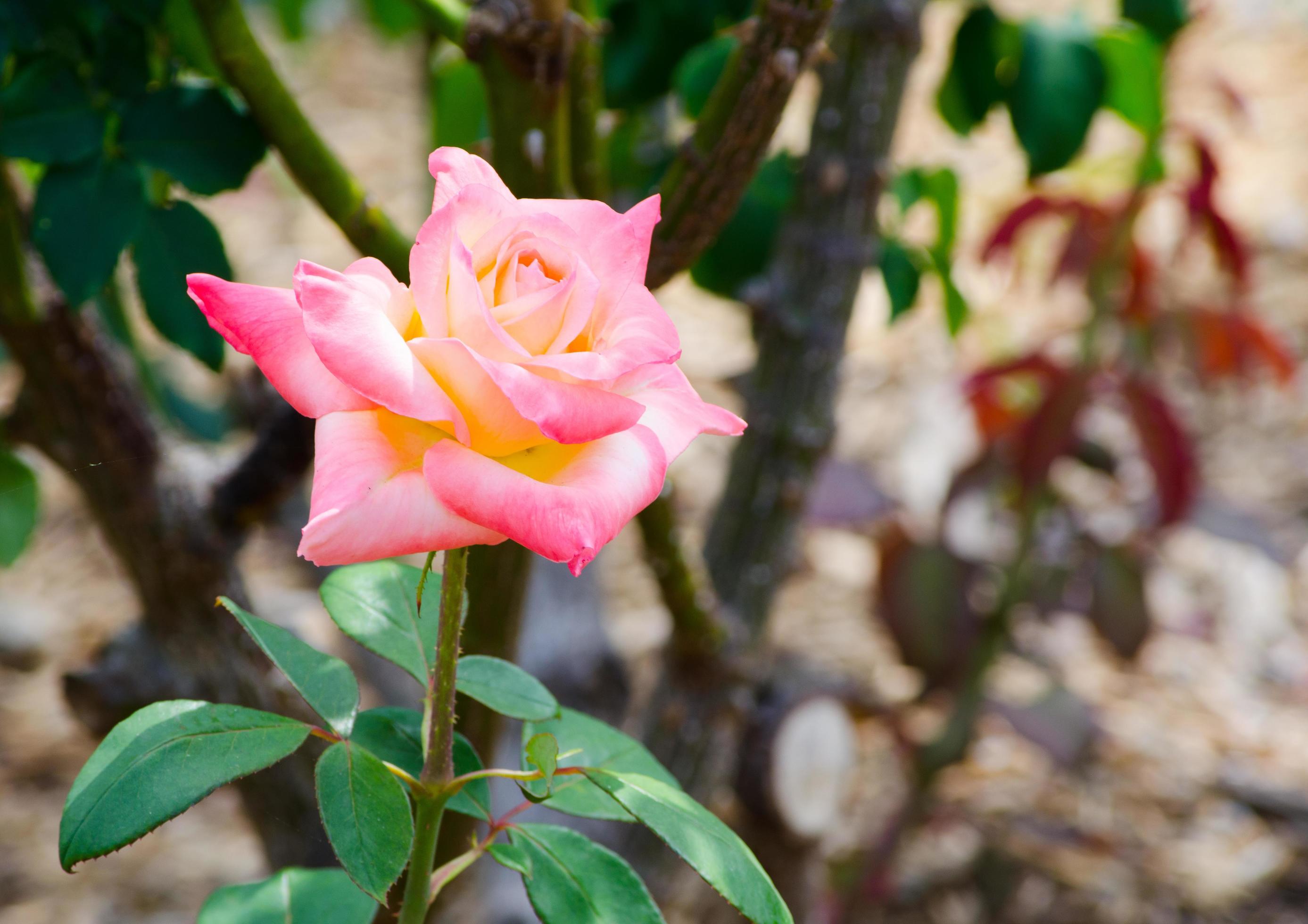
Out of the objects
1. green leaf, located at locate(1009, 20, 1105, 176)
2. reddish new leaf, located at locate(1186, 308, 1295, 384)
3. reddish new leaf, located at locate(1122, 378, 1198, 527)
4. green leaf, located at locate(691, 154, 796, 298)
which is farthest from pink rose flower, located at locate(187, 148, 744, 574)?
reddish new leaf, located at locate(1186, 308, 1295, 384)

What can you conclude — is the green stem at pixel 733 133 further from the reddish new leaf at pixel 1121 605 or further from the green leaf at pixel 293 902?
the reddish new leaf at pixel 1121 605

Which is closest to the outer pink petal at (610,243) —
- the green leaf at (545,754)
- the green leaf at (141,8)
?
the green leaf at (545,754)

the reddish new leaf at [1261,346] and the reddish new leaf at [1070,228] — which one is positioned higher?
the reddish new leaf at [1070,228]

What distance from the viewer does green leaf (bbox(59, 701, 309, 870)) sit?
0.30 meters

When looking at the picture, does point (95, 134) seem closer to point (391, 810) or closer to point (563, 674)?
point (391, 810)

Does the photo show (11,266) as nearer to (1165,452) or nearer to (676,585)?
(676,585)

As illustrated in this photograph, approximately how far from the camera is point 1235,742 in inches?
69.8

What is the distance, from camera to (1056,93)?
75cm

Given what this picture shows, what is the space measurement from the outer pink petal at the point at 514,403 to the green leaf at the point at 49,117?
379mm

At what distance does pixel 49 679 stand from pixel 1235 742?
2.09 metres

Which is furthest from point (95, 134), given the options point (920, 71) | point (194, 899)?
point (920, 71)

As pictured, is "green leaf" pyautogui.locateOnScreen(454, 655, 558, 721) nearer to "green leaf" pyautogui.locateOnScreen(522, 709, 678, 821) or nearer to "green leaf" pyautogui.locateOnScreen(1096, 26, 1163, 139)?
"green leaf" pyautogui.locateOnScreen(522, 709, 678, 821)

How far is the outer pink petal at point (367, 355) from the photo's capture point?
265mm

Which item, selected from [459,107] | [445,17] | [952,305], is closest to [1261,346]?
[952,305]
